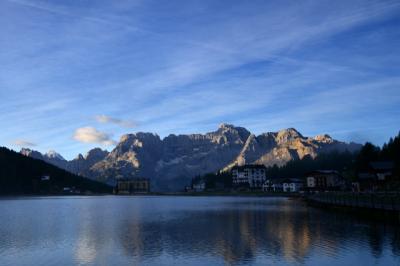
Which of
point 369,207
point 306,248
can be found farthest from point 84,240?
point 369,207

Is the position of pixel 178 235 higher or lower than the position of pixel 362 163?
lower

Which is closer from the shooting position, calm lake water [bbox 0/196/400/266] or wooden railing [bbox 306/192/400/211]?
calm lake water [bbox 0/196/400/266]

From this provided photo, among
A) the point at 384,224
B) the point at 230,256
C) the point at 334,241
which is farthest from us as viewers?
the point at 384,224

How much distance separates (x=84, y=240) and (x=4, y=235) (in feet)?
51.2

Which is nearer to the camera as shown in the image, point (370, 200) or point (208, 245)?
point (208, 245)

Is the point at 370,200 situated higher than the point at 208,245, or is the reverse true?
the point at 370,200

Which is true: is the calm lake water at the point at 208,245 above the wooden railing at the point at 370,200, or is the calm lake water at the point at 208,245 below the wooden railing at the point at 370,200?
below

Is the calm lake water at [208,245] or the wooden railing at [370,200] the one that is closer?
the calm lake water at [208,245]

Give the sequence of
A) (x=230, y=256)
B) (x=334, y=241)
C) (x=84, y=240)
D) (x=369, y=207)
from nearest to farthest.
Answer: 1. (x=230, y=256)
2. (x=334, y=241)
3. (x=84, y=240)
4. (x=369, y=207)

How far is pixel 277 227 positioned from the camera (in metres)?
74.6

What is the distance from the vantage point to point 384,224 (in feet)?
238

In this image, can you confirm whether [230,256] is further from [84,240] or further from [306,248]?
[84,240]

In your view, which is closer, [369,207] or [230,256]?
[230,256]

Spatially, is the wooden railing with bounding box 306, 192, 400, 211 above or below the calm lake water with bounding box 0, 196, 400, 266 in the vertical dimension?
above
